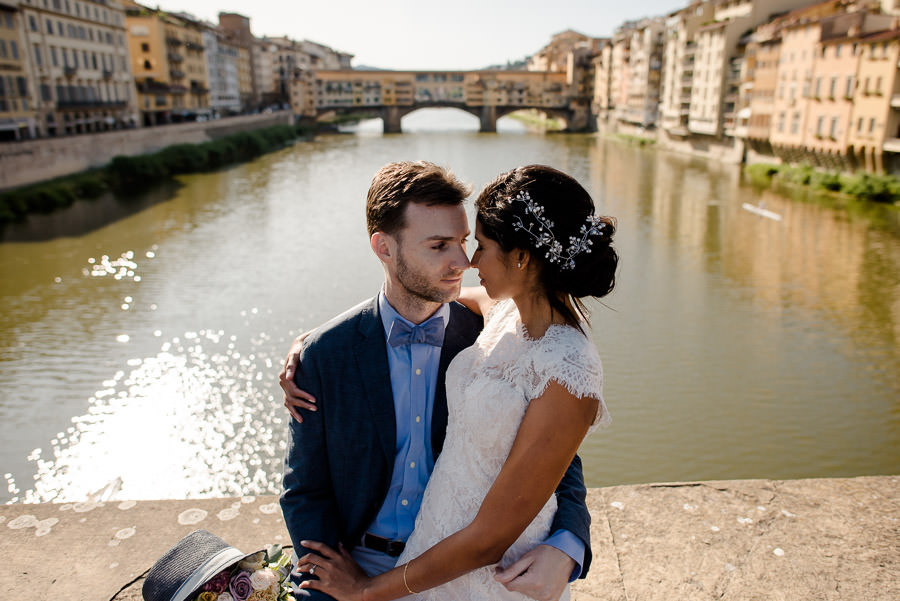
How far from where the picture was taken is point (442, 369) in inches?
68.0

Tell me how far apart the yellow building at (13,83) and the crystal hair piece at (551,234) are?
1062 inches

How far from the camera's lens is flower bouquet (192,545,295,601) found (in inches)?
56.6

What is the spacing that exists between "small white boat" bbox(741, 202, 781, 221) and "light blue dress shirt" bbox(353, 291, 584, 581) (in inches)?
708

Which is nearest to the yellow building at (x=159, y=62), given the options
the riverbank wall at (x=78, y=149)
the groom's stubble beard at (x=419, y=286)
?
the riverbank wall at (x=78, y=149)

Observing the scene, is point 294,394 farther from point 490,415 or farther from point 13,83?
point 13,83

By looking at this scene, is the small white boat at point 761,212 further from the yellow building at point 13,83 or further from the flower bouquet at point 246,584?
the yellow building at point 13,83

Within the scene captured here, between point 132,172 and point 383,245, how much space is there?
2509 cm

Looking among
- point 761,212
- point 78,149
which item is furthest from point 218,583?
point 78,149

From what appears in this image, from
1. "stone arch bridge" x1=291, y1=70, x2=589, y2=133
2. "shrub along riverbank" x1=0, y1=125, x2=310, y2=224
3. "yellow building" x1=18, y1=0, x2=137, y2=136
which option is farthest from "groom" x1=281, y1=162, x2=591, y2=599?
"stone arch bridge" x1=291, y1=70, x2=589, y2=133

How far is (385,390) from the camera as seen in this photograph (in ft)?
5.53

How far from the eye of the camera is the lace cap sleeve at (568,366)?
131 centimetres

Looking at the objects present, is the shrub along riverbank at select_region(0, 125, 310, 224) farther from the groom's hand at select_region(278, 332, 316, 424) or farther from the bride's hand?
the bride's hand

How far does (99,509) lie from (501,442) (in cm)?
187

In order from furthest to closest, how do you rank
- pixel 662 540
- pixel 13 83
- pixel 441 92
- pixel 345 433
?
1. pixel 441 92
2. pixel 13 83
3. pixel 662 540
4. pixel 345 433
